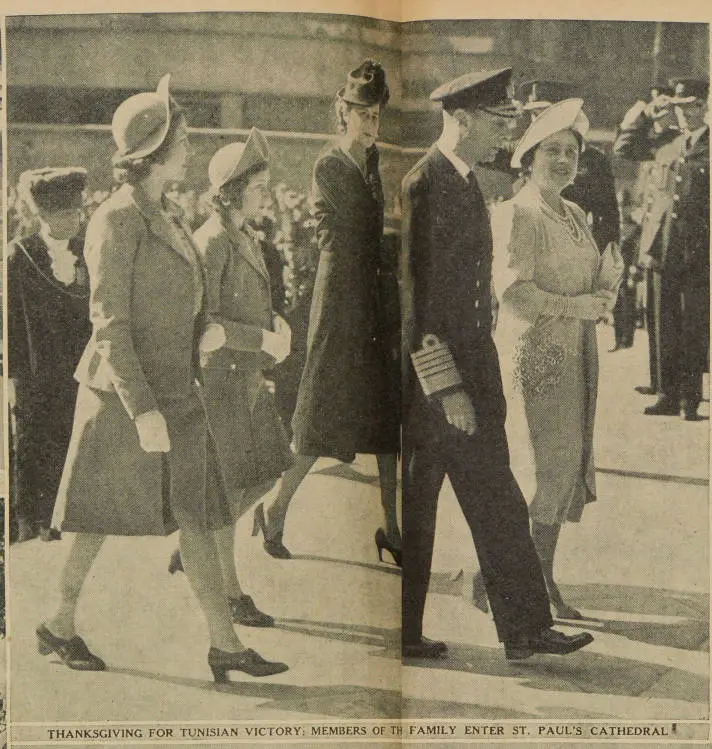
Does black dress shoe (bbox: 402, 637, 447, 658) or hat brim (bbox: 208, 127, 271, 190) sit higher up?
hat brim (bbox: 208, 127, 271, 190)

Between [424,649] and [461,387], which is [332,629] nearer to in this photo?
[424,649]

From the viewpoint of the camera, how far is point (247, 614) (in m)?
1.26

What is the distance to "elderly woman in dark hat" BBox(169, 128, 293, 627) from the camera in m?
1.25

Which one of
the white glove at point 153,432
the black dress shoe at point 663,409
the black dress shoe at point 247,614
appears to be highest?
the black dress shoe at point 663,409

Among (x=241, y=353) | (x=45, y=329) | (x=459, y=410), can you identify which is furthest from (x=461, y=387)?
(x=45, y=329)

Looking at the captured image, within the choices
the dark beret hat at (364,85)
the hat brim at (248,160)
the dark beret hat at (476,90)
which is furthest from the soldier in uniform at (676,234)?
the hat brim at (248,160)

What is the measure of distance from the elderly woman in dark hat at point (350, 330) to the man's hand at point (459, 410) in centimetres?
6

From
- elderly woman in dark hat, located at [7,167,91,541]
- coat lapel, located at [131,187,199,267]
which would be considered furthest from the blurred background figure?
elderly woman in dark hat, located at [7,167,91,541]

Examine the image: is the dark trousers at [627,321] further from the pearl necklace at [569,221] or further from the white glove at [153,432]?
the white glove at [153,432]

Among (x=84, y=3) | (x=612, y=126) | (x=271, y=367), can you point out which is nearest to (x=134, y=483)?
(x=271, y=367)

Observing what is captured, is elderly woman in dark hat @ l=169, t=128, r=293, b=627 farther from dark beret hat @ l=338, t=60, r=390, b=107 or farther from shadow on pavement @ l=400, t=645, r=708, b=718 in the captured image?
shadow on pavement @ l=400, t=645, r=708, b=718

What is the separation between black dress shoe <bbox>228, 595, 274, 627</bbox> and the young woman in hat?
325mm

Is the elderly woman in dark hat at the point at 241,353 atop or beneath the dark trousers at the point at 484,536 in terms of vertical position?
atop

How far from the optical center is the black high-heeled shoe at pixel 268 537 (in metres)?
Answer: 1.26
